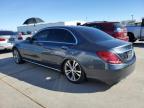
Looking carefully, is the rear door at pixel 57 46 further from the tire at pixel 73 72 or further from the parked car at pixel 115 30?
the parked car at pixel 115 30

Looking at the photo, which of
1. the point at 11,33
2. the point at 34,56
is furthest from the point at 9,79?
the point at 11,33

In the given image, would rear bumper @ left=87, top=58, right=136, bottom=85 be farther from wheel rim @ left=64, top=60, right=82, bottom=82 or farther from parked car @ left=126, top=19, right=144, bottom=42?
parked car @ left=126, top=19, right=144, bottom=42

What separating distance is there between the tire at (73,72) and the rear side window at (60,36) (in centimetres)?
61

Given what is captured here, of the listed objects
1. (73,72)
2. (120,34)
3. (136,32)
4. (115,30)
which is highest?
(115,30)

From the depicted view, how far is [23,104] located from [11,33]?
27.4 ft

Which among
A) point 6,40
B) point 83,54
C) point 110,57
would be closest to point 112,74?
point 110,57

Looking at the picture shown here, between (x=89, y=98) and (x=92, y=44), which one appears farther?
(x=92, y=44)

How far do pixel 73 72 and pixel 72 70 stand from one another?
0.06 metres

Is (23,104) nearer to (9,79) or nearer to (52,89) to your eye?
(52,89)

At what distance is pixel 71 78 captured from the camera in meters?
5.18

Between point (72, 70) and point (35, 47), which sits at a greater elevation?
point (35, 47)

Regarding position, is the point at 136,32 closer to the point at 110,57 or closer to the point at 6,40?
the point at 6,40

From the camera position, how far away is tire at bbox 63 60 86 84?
4875mm

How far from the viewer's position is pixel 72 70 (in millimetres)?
5086
